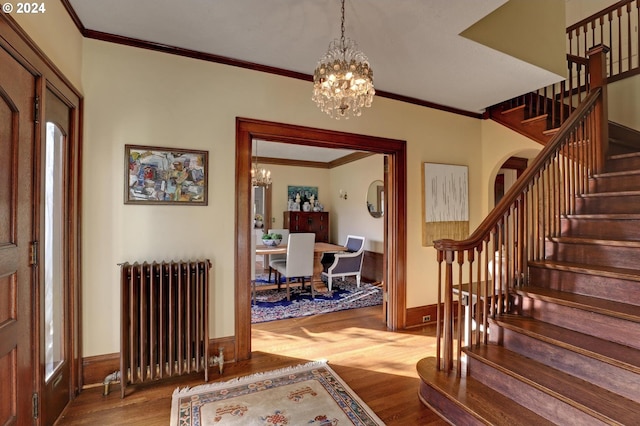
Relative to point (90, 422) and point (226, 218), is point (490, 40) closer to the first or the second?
point (226, 218)

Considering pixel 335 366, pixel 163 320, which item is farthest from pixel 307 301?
pixel 163 320

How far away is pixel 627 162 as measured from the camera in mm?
2631

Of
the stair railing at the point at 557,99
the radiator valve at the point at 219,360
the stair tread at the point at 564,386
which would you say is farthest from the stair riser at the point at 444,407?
the stair railing at the point at 557,99

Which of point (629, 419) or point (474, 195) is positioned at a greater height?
point (474, 195)

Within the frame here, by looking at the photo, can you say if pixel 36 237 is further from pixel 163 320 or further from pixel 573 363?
pixel 573 363

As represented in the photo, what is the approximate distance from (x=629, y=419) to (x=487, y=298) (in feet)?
2.97

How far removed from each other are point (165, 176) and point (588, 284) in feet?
10.3

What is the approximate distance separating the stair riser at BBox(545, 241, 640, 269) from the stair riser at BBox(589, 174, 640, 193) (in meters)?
0.66

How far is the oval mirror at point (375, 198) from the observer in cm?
599

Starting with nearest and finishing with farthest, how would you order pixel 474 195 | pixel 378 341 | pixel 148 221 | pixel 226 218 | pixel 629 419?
1. pixel 629 419
2. pixel 148 221
3. pixel 226 218
4. pixel 378 341
5. pixel 474 195

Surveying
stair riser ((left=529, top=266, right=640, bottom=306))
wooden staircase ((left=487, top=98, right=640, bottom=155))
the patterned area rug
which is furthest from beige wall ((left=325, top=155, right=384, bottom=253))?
stair riser ((left=529, top=266, right=640, bottom=306))

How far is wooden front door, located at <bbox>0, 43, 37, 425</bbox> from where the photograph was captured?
4.35 ft

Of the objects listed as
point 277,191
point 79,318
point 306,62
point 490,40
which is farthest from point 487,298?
point 277,191

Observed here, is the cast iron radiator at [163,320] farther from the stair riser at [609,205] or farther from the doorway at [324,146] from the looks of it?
the stair riser at [609,205]
